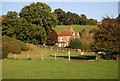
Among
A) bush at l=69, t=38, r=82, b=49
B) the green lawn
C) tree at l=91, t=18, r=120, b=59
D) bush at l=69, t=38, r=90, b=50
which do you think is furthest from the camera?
bush at l=69, t=38, r=82, b=49

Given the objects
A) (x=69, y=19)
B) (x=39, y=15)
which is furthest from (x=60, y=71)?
(x=69, y=19)

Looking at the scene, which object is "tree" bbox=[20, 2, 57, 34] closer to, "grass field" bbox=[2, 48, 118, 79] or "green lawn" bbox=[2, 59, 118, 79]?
"grass field" bbox=[2, 48, 118, 79]

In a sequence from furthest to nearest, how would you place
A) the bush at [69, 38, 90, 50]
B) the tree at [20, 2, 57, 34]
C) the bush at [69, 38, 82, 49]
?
the bush at [69, 38, 82, 49] < the tree at [20, 2, 57, 34] < the bush at [69, 38, 90, 50]

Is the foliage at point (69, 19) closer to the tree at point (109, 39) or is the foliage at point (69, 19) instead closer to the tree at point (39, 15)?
the tree at point (39, 15)

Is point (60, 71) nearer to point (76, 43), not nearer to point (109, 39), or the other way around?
point (109, 39)

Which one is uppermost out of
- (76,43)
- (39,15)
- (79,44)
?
(39,15)

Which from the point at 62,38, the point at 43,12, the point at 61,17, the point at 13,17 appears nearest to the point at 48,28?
the point at 43,12

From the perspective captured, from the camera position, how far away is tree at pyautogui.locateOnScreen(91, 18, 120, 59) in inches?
1271

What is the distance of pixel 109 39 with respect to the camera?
1280 inches

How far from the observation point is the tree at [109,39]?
A: 1271 inches

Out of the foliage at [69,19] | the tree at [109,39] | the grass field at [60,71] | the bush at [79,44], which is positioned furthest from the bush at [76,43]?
the foliage at [69,19]

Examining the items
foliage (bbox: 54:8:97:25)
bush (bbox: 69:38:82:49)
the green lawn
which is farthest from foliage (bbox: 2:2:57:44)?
foliage (bbox: 54:8:97:25)

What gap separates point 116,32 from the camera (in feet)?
107

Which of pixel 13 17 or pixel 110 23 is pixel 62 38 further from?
pixel 110 23
